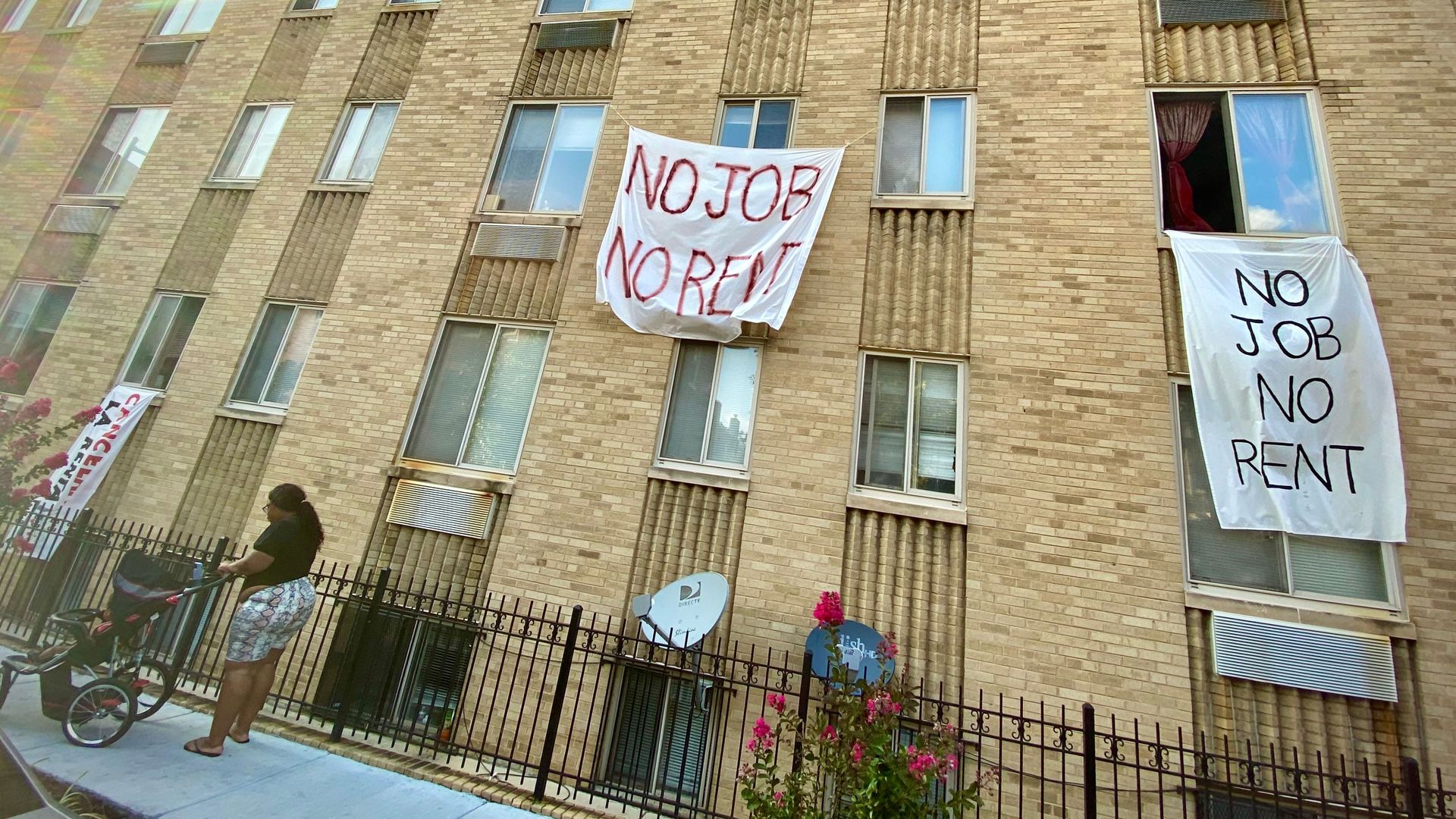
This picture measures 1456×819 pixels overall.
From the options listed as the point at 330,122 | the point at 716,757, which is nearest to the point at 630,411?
the point at 716,757

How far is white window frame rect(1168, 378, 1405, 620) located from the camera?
518cm

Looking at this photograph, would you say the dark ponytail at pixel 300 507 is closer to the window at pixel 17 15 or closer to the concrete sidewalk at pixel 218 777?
the concrete sidewalk at pixel 218 777

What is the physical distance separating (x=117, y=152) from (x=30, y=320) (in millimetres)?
3554

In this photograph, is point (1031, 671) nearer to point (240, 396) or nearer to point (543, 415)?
point (543, 415)

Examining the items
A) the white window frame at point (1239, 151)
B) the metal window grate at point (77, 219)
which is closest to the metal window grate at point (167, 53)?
the metal window grate at point (77, 219)

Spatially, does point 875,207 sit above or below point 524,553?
above

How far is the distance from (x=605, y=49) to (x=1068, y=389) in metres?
8.11

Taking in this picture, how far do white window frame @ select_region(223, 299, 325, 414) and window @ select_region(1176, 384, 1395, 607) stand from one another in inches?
424

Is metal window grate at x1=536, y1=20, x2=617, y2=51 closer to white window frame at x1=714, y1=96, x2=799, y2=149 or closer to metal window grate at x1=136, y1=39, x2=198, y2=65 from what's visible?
white window frame at x1=714, y1=96, x2=799, y2=149

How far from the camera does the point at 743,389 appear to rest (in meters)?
7.05

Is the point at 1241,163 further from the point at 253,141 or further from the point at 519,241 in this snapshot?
the point at 253,141

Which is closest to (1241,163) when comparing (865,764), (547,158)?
(865,764)

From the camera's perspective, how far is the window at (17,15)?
1381cm

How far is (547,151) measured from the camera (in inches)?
344
